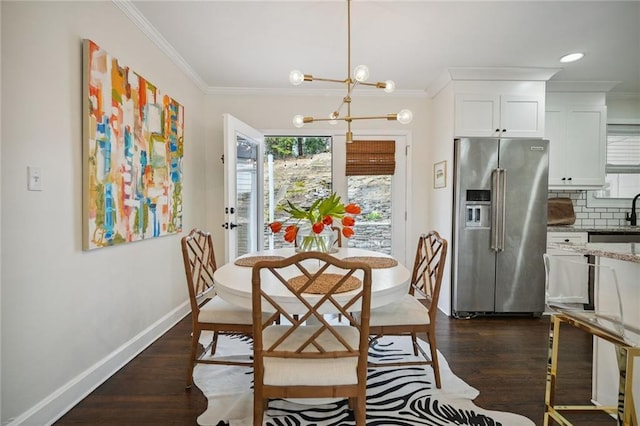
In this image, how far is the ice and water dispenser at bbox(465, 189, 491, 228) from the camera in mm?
3264

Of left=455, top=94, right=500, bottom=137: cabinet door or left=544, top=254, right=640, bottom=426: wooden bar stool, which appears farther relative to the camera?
left=455, top=94, right=500, bottom=137: cabinet door

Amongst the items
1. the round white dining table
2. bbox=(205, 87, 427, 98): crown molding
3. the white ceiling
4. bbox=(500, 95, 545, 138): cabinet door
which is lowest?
the round white dining table

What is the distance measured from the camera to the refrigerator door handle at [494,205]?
126 inches

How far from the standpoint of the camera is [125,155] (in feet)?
7.24

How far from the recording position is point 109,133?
6.68 ft

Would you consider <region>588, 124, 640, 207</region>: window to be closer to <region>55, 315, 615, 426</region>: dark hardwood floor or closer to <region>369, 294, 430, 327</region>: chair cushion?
<region>55, 315, 615, 426</region>: dark hardwood floor

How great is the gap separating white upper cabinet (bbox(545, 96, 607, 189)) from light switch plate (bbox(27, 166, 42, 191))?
4318 mm

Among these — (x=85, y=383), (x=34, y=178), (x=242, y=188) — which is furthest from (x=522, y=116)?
(x=85, y=383)

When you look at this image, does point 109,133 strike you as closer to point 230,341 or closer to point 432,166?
point 230,341

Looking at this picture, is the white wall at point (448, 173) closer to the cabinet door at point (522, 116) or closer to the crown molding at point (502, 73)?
the crown molding at point (502, 73)

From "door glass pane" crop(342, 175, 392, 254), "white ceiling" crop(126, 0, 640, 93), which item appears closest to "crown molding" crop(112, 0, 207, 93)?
"white ceiling" crop(126, 0, 640, 93)

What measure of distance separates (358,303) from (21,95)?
5.76 feet

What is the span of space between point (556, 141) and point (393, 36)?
2.30 meters

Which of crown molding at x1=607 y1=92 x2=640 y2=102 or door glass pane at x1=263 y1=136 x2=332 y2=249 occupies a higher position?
crown molding at x1=607 y1=92 x2=640 y2=102
